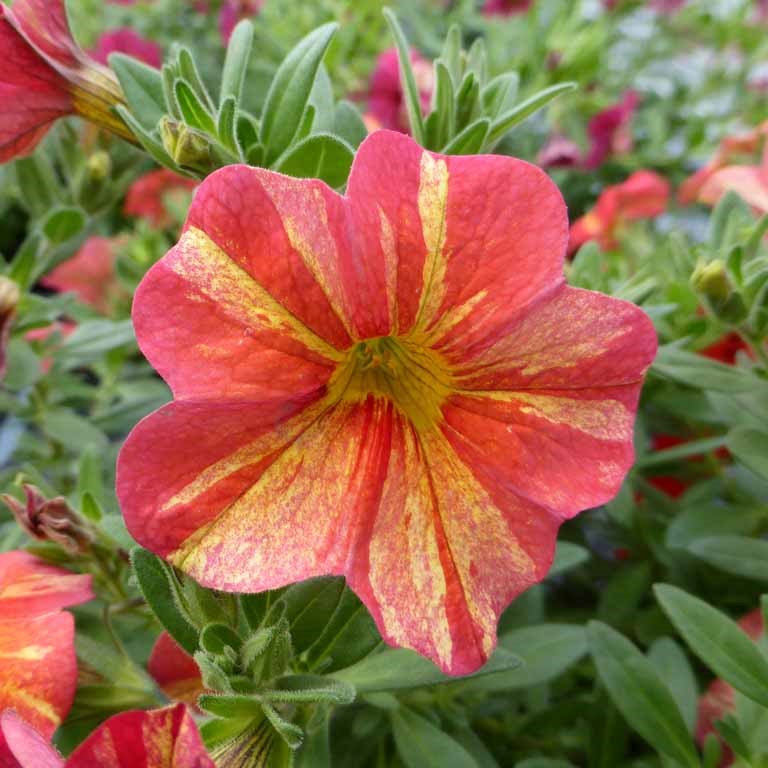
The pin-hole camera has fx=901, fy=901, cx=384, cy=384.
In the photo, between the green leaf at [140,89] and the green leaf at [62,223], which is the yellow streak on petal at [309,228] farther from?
the green leaf at [62,223]

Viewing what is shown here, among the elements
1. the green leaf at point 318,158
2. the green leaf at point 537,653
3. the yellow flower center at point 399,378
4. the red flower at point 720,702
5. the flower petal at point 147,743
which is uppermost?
the green leaf at point 318,158

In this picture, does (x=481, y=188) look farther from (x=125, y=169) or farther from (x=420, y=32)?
(x=420, y=32)

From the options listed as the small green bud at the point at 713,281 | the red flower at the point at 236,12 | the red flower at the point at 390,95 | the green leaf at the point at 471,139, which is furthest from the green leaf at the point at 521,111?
the red flower at the point at 236,12

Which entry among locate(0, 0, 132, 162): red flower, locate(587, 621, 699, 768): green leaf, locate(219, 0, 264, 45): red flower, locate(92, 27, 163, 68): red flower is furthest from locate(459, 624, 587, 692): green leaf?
locate(219, 0, 264, 45): red flower

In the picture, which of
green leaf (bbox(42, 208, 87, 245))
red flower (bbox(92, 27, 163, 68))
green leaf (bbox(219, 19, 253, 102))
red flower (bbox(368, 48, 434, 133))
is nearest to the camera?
green leaf (bbox(219, 19, 253, 102))

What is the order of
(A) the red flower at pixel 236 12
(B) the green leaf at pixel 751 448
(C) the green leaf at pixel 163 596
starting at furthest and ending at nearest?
1. (A) the red flower at pixel 236 12
2. (B) the green leaf at pixel 751 448
3. (C) the green leaf at pixel 163 596

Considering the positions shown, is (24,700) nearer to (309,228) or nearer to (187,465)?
(187,465)

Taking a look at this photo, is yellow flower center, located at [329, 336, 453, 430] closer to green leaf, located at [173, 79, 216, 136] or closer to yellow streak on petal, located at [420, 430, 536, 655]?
yellow streak on petal, located at [420, 430, 536, 655]
